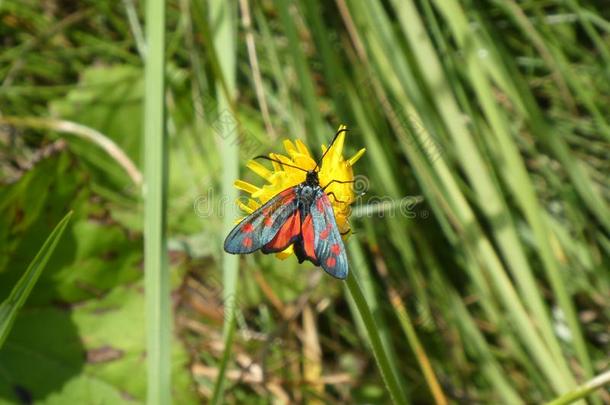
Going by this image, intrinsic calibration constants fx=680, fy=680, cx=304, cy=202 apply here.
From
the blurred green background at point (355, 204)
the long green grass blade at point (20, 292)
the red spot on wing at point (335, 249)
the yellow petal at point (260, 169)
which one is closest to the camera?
the red spot on wing at point (335, 249)

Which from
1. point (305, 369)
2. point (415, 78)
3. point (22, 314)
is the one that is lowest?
point (305, 369)

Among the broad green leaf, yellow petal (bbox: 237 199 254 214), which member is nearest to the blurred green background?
the broad green leaf

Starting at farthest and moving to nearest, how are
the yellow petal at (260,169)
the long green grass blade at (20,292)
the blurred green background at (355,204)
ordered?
the blurred green background at (355,204) → the yellow petal at (260,169) → the long green grass blade at (20,292)

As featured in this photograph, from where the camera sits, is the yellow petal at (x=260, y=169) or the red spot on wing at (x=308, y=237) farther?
the yellow petal at (x=260, y=169)

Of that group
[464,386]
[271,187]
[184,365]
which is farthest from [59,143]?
[464,386]

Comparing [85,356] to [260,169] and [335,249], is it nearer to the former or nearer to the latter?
[260,169]

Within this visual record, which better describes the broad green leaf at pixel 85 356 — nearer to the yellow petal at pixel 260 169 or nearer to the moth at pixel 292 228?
the yellow petal at pixel 260 169

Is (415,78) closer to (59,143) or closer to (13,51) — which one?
(59,143)

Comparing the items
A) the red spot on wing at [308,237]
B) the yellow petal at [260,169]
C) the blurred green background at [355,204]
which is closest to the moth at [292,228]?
the red spot on wing at [308,237]
